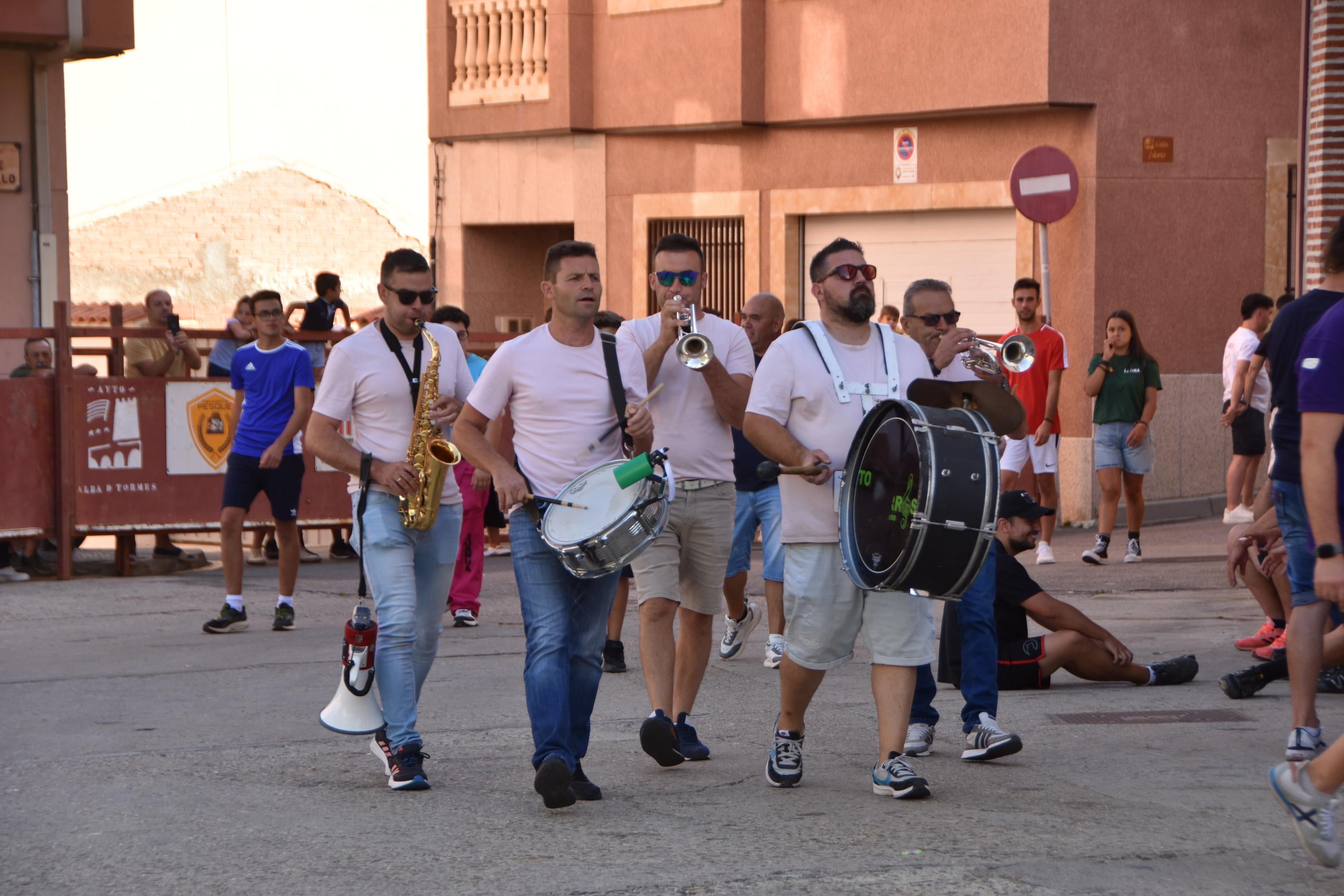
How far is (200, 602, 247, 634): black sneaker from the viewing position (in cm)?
1102

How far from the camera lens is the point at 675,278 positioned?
23.5ft

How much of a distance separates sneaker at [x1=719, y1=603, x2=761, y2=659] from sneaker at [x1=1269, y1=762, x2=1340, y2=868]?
14.8ft

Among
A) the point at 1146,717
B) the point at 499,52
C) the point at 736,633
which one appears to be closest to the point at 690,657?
the point at 1146,717

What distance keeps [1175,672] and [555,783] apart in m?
3.73

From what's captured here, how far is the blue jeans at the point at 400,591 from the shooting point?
22.4ft

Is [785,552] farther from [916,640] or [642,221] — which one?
[642,221]

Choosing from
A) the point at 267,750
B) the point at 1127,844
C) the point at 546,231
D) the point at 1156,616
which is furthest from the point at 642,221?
the point at 1127,844

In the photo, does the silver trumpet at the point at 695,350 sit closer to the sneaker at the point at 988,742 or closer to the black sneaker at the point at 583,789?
the black sneaker at the point at 583,789

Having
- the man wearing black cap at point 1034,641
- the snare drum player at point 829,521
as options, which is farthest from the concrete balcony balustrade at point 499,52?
the snare drum player at point 829,521

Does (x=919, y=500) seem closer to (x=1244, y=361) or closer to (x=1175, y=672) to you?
(x=1175, y=672)

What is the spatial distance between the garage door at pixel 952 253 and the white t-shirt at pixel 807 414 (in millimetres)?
11429

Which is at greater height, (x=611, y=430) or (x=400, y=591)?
(x=611, y=430)

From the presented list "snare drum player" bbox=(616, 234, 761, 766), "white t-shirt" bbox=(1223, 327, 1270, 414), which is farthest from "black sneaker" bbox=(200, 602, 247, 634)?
"white t-shirt" bbox=(1223, 327, 1270, 414)

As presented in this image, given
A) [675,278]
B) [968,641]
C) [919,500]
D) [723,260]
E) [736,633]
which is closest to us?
[919,500]
